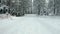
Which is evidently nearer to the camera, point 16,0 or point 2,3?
point 2,3

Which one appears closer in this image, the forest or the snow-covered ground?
the snow-covered ground

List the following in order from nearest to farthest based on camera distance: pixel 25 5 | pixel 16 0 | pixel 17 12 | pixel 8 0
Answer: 1. pixel 8 0
2. pixel 16 0
3. pixel 17 12
4. pixel 25 5

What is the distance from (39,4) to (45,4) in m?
4.37

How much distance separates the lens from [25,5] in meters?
59.5

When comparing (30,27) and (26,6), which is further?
(26,6)

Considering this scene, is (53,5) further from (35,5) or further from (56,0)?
(35,5)

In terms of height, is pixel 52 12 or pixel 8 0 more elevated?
pixel 8 0

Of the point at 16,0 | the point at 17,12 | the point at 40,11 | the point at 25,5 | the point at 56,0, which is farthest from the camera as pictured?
the point at 40,11

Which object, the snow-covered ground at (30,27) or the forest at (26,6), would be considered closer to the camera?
the snow-covered ground at (30,27)

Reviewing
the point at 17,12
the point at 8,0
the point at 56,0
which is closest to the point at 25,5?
the point at 17,12

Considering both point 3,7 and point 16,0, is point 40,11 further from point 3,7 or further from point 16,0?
point 3,7

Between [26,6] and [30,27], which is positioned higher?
[26,6]

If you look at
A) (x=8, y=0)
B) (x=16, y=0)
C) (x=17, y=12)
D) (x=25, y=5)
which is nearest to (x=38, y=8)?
(x=25, y=5)

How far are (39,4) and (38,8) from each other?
2.16 meters
